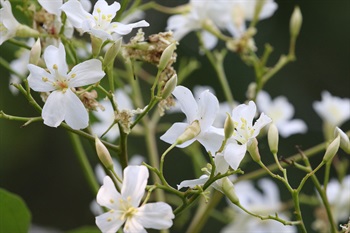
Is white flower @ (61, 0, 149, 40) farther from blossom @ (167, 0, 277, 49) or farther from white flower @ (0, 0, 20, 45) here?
blossom @ (167, 0, 277, 49)

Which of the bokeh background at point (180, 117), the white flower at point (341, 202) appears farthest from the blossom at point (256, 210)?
the bokeh background at point (180, 117)

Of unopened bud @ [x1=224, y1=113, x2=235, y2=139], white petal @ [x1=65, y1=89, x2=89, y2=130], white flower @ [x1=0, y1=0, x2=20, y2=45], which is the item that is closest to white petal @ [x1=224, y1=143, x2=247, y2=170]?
unopened bud @ [x1=224, y1=113, x2=235, y2=139]

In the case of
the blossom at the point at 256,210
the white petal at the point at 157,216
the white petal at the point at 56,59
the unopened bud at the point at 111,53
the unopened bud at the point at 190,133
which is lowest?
the blossom at the point at 256,210

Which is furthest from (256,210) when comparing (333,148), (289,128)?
(333,148)

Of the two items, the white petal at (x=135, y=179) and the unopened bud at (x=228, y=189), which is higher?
the white petal at (x=135, y=179)

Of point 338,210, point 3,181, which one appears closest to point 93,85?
point 338,210

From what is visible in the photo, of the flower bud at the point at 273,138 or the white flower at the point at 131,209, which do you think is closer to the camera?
the white flower at the point at 131,209

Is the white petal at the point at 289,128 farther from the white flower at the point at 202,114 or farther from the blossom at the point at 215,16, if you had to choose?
the white flower at the point at 202,114
